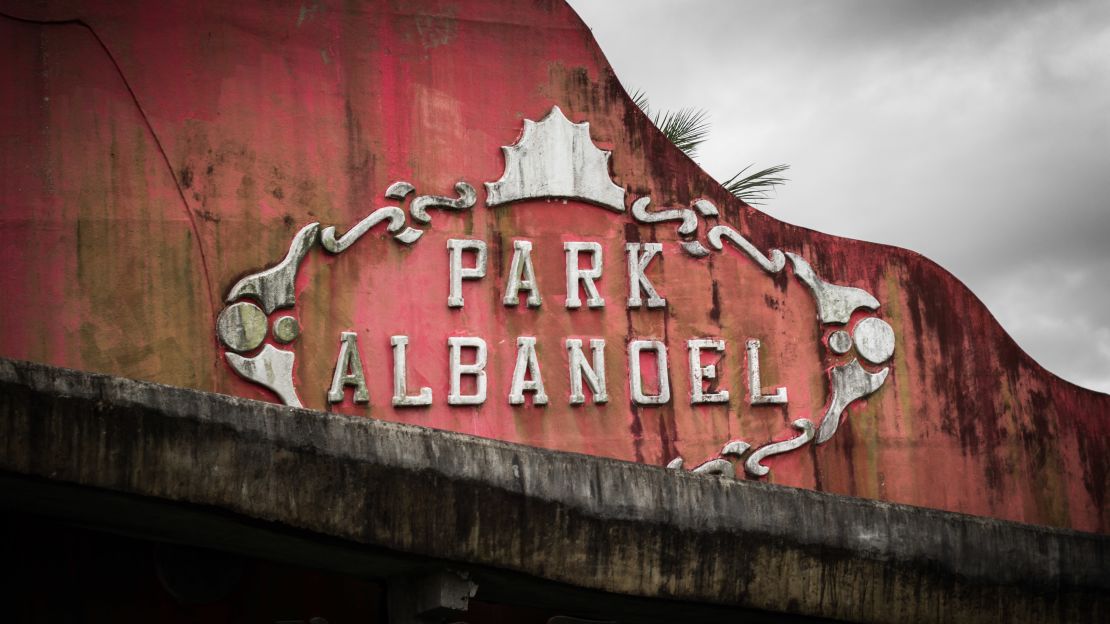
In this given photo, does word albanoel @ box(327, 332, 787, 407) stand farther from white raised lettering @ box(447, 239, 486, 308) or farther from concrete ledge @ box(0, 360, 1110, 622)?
concrete ledge @ box(0, 360, 1110, 622)

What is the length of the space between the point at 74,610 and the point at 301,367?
68.2 inches

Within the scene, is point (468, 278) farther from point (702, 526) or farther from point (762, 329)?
point (702, 526)

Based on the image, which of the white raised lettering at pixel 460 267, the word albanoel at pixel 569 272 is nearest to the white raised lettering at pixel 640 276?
the word albanoel at pixel 569 272

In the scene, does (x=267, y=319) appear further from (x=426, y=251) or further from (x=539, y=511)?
(x=539, y=511)

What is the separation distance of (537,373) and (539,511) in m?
2.97

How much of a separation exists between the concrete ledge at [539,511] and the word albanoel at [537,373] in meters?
2.57

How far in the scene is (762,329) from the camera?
862cm

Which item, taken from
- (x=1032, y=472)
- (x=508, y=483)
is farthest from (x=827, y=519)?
(x=1032, y=472)

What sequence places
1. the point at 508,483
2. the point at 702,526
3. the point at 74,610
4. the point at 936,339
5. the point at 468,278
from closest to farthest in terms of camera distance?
the point at 508,483 → the point at 702,526 → the point at 74,610 → the point at 468,278 → the point at 936,339

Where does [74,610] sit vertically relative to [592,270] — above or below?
below

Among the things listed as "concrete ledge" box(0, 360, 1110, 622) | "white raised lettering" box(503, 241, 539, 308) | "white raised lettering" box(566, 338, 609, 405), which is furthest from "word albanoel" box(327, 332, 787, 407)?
"concrete ledge" box(0, 360, 1110, 622)

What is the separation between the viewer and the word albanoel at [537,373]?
7.80 metres

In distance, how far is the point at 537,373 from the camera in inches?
320

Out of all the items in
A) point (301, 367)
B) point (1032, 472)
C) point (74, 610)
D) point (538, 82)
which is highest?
point (538, 82)
